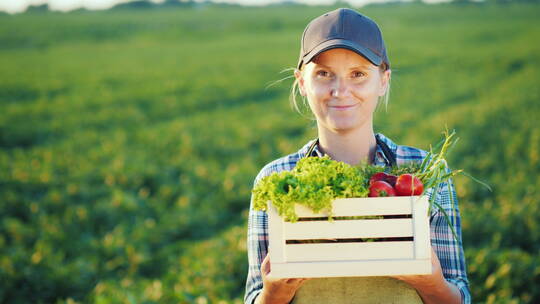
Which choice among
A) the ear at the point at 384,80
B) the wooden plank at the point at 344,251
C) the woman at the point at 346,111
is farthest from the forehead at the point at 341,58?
the wooden plank at the point at 344,251

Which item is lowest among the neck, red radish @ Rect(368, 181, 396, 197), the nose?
red radish @ Rect(368, 181, 396, 197)

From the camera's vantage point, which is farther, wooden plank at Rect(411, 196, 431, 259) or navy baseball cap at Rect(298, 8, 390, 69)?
navy baseball cap at Rect(298, 8, 390, 69)

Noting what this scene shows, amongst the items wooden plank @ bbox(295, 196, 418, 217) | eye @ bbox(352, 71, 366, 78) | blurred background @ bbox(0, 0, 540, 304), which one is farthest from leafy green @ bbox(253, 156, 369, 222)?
blurred background @ bbox(0, 0, 540, 304)

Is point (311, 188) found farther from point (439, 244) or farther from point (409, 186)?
point (439, 244)

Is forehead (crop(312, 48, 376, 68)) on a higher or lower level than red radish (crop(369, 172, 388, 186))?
higher

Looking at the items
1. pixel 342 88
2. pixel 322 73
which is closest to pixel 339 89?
pixel 342 88

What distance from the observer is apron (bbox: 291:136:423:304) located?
6.61 ft

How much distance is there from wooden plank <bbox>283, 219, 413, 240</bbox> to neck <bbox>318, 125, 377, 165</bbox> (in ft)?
1.49

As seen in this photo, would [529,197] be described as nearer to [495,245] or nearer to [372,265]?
[495,245]

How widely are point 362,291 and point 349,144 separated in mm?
627

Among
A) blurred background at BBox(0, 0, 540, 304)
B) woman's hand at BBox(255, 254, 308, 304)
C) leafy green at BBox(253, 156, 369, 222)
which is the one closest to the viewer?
leafy green at BBox(253, 156, 369, 222)

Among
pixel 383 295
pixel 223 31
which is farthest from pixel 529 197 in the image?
pixel 223 31

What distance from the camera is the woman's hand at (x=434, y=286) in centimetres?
190

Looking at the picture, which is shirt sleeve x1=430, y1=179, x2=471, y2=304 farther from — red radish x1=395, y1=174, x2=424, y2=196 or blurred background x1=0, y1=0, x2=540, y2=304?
blurred background x1=0, y1=0, x2=540, y2=304
